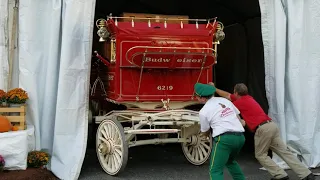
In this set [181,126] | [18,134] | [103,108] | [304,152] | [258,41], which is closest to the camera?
[18,134]

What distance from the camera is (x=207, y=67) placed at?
23.7ft

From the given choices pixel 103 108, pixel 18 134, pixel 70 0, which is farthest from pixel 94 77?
pixel 18 134

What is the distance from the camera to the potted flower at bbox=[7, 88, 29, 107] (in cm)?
607

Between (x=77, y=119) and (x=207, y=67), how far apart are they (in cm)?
242

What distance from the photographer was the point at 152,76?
712 centimetres

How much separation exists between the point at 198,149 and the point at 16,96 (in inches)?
133

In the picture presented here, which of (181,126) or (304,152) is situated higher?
(181,126)

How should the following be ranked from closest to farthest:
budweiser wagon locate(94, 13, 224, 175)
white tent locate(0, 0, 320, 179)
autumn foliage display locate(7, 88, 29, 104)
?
autumn foliage display locate(7, 88, 29, 104), white tent locate(0, 0, 320, 179), budweiser wagon locate(94, 13, 224, 175)

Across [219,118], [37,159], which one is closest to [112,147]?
[37,159]

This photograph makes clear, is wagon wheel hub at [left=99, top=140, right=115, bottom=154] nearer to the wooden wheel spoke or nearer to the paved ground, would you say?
the paved ground

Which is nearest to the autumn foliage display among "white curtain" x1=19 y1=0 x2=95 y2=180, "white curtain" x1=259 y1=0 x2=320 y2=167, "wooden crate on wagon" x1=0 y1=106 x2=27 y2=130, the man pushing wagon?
"wooden crate on wagon" x1=0 y1=106 x2=27 y2=130

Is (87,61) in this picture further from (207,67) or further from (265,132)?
(265,132)

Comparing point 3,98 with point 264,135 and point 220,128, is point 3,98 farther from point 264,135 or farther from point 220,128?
point 264,135

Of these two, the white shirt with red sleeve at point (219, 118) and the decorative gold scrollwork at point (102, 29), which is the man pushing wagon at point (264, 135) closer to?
the white shirt with red sleeve at point (219, 118)
